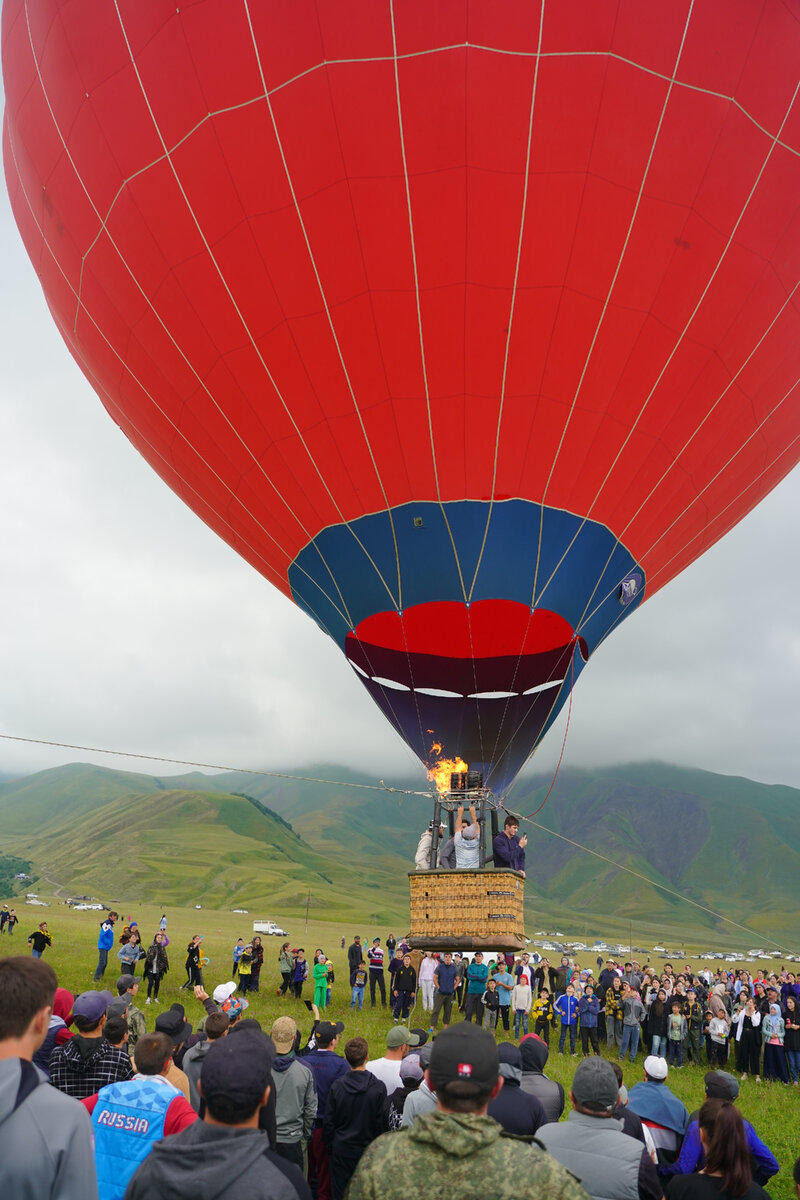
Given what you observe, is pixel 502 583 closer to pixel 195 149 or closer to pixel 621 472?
pixel 621 472

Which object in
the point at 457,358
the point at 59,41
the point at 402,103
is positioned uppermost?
the point at 59,41

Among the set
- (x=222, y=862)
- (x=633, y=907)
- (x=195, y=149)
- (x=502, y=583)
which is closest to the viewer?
(x=195, y=149)

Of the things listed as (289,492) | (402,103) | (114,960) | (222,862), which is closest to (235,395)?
(289,492)

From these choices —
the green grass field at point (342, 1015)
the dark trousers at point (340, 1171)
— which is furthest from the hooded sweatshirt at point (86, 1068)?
the green grass field at point (342, 1015)

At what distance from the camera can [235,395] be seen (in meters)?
10.7

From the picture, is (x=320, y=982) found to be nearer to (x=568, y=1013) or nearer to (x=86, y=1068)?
(x=568, y=1013)

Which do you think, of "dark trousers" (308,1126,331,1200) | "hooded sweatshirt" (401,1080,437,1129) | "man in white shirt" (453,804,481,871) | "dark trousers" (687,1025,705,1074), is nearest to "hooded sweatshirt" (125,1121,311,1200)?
"hooded sweatshirt" (401,1080,437,1129)

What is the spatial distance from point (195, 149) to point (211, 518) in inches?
209

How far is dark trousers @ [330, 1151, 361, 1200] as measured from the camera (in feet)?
13.9

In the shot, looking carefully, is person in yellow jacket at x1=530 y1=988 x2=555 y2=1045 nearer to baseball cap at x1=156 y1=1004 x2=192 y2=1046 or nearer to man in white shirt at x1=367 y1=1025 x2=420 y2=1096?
man in white shirt at x1=367 y1=1025 x2=420 y2=1096

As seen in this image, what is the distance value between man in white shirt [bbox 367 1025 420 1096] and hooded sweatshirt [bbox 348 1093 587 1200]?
296cm

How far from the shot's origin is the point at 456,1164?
1.99m

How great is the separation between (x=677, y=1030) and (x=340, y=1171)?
8.99 metres

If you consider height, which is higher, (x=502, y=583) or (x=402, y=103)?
(x=402, y=103)
